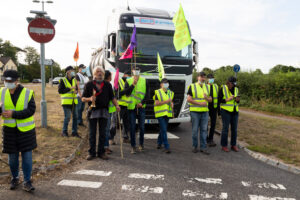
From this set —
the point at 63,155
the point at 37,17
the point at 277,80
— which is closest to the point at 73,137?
the point at 63,155

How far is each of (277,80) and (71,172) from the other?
16263mm

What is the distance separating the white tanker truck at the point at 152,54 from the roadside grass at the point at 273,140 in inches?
86.0

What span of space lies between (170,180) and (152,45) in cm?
494

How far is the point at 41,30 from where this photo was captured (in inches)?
293

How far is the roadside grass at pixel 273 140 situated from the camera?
20.6 feet

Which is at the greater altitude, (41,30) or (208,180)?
(41,30)

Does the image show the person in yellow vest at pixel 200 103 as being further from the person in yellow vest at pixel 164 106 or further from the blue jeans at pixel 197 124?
the person in yellow vest at pixel 164 106

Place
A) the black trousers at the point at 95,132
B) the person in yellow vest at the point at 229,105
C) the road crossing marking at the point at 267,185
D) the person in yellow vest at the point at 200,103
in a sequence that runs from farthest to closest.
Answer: the person in yellow vest at the point at 229,105, the person in yellow vest at the point at 200,103, the black trousers at the point at 95,132, the road crossing marking at the point at 267,185

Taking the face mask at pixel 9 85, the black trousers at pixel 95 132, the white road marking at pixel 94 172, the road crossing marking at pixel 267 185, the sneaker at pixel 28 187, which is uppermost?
the face mask at pixel 9 85

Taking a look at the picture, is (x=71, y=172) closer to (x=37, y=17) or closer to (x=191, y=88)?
(x=191, y=88)

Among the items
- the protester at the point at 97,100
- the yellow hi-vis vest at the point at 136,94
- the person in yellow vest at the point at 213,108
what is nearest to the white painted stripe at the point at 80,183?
the protester at the point at 97,100

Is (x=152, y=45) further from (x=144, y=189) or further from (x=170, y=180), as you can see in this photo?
(x=144, y=189)

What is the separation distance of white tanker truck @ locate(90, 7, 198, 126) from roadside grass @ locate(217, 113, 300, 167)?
7.16ft

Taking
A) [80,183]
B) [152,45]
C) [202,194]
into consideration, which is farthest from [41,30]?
[202,194]
